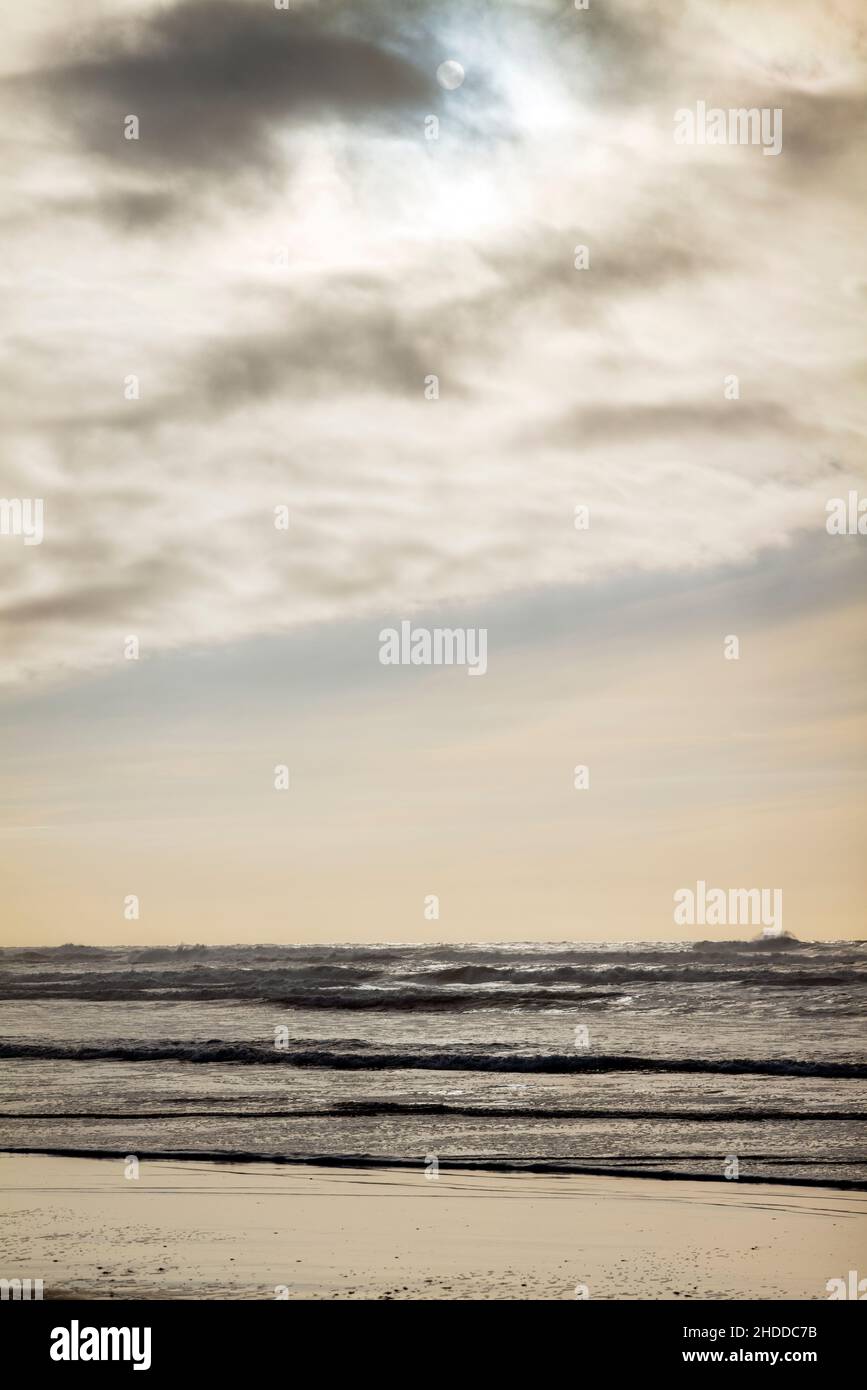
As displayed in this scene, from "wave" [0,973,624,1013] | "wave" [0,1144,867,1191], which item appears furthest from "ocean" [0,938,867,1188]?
"wave" [0,973,624,1013]

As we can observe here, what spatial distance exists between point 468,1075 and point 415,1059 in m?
2.34

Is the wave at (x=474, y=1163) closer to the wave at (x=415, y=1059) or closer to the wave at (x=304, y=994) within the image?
the wave at (x=415, y=1059)

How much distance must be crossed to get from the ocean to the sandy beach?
3.04ft

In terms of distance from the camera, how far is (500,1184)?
1098cm

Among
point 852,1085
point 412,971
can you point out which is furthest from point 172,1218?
point 412,971

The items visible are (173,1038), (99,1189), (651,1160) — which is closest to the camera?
(99,1189)

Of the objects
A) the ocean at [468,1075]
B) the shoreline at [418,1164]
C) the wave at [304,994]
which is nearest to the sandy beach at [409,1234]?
the shoreline at [418,1164]

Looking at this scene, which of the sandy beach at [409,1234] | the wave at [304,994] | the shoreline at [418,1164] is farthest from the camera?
the wave at [304,994]

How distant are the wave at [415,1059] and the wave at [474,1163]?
7671mm

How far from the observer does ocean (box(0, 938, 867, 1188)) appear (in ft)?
42.0

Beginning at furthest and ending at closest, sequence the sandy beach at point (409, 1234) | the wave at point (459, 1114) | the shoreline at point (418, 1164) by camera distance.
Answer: the wave at point (459, 1114) < the shoreline at point (418, 1164) < the sandy beach at point (409, 1234)

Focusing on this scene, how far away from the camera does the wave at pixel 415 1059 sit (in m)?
19.4

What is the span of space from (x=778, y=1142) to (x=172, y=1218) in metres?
6.95
